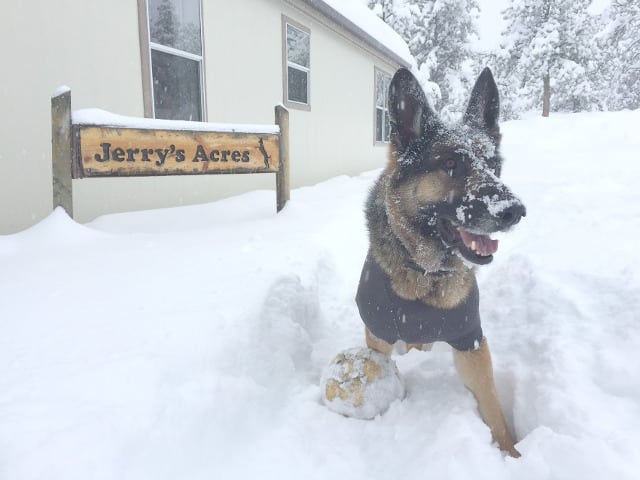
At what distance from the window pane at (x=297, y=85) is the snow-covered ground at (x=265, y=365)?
590 cm

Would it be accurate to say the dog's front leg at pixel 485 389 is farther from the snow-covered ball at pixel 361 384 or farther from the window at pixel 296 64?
the window at pixel 296 64

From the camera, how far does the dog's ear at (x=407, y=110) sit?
2.04 meters

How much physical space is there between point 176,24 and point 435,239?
219 inches

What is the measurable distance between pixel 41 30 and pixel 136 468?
181 inches

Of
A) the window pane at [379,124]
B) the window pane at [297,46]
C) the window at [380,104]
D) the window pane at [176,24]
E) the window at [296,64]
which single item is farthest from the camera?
the window pane at [379,124]

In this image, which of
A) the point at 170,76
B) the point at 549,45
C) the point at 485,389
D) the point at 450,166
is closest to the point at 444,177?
the point at 450,166

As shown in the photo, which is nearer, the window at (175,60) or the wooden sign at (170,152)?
the wooden sign at (170,152)

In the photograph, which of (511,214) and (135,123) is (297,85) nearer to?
(135,123)

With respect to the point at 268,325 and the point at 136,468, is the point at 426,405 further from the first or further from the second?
the point at 136,468

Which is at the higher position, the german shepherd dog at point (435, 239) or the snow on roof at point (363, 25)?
the snow on roof at point (363, 25)

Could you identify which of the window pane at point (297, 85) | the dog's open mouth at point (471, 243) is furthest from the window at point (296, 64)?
the dog's open mouth at point (471, 243)

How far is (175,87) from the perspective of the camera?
20.0ft

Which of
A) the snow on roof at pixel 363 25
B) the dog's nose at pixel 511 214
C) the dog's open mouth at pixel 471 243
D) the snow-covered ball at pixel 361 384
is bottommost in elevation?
the snow-covered ball at pixel 361 384

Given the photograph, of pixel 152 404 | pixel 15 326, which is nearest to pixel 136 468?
pixel 152 404
